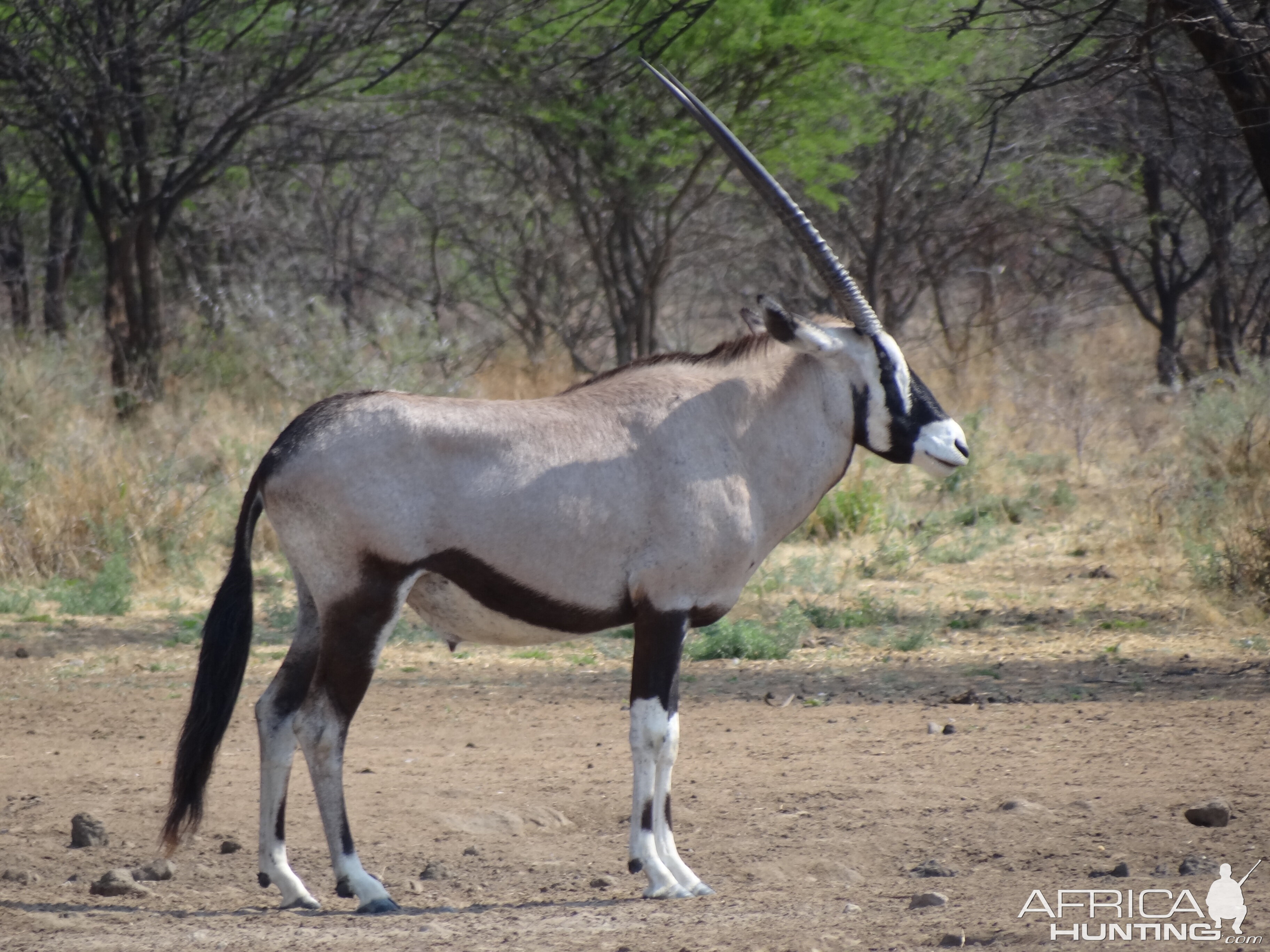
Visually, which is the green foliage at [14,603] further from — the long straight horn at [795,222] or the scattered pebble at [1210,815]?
the scattered pebble at [1210,815]

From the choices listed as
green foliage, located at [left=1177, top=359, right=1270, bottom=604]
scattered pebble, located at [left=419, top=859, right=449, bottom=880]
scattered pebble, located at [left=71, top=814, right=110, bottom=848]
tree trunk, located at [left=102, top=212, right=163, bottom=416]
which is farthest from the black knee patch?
tree trunk, located at [left=102, top=212, right=163, bottom=416]

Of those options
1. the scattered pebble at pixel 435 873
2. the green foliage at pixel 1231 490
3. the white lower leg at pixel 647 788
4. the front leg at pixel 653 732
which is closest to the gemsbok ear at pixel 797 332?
the front leg at pixel 653 732

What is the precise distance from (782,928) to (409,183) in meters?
15.6

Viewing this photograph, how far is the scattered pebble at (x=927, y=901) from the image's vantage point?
391 cm

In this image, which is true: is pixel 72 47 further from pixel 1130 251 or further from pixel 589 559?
pixel 1130 251

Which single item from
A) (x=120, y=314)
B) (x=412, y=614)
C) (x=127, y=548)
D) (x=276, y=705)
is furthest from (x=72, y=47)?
(x=276, y=705)

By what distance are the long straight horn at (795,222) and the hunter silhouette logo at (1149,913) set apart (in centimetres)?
171

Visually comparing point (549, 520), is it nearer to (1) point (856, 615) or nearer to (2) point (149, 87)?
(1) point (856, 615)

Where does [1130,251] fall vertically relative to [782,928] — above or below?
above

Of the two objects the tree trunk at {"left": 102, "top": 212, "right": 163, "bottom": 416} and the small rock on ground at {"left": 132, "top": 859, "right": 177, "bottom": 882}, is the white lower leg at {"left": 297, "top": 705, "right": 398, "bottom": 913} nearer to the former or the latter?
the small rock on ground at {"left": 132, "top": 859, "right": 177, "bottom": 882}

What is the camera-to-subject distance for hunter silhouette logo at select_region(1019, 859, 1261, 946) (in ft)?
11.7

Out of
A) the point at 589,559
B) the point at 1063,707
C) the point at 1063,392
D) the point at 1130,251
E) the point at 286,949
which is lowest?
the point at 286,949

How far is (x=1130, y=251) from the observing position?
1594 cm

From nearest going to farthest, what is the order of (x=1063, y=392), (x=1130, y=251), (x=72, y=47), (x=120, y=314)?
1. (x=72, y=47)
2. (x=120, y=314)
3. (x=1063, y=392)
4. (x=1130, y=251)
